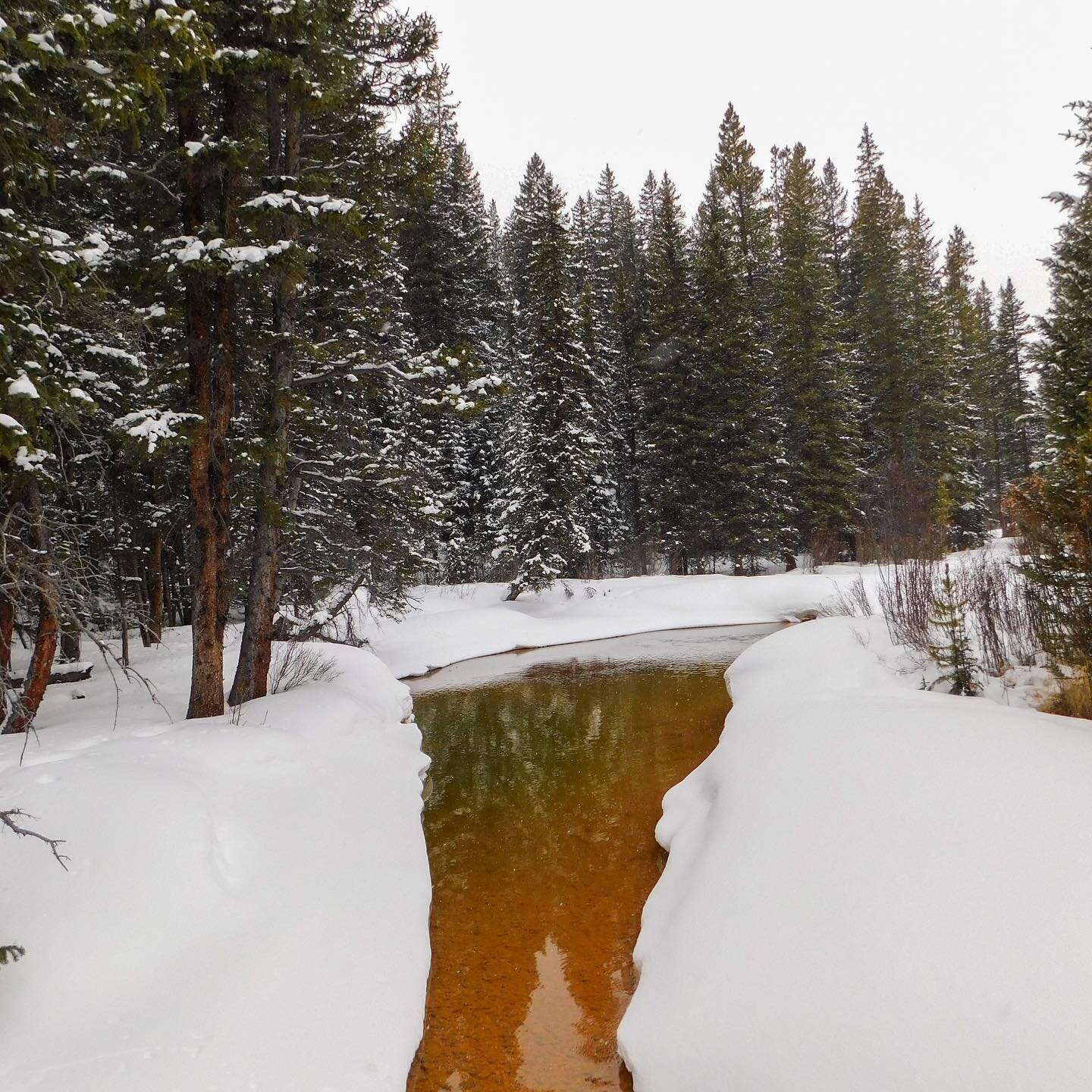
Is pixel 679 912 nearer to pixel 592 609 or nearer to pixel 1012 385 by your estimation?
pixel 592 609

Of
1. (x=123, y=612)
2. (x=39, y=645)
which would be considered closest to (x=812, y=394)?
(x=39, y=645)

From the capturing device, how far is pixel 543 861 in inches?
255

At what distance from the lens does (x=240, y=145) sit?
7352 millimetres

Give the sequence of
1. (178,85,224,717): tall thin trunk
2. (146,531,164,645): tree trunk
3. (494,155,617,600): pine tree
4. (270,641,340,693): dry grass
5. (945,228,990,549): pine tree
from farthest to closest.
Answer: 1. (945,228,990,549): pine tree
2. (494,155,617,600): pine tree
3. (146,531,164,645): tree trunk
4. (270,641,340,693): dry grass
5. (178,85,224,717): tall thin trunk

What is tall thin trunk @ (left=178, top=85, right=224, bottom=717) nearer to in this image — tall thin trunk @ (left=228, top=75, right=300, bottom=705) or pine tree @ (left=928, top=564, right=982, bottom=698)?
tall thin trunk @ (left=228, top=75, right=300, bottom=705)

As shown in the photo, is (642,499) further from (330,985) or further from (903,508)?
(330,985)

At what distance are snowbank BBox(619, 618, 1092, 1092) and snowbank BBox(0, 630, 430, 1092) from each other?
5.62 ft

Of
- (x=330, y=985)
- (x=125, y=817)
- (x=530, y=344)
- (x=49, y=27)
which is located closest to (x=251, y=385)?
(x=49, y=27)

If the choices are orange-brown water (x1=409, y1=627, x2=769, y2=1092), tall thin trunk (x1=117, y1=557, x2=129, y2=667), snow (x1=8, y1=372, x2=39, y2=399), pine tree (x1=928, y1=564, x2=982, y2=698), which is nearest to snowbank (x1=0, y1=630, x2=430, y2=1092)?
orange-brown water (x1=409, y1=627, x2=769, y2=1092)

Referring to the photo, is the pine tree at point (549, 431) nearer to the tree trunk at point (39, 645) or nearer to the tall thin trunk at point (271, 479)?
the tall thin trunk at point (271, 479)

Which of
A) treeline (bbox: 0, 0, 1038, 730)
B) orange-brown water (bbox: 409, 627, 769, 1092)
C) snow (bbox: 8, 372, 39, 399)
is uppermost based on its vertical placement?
treeline (bbox: 0, 0, 1038, 730)

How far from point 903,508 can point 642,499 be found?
39.4ft

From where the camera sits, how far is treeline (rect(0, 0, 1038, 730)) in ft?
20.9

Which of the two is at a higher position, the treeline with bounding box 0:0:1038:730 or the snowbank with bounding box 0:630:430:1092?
the treeline with bounding box 0:0:1038:730
